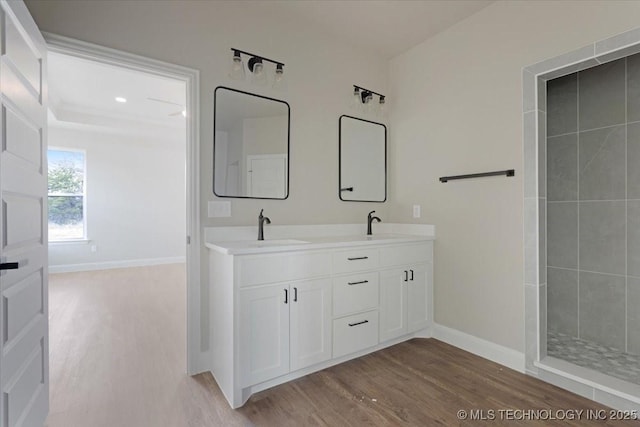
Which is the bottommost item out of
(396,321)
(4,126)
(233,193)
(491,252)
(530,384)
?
(530,384)

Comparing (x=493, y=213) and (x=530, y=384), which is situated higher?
(x=493, y=213)

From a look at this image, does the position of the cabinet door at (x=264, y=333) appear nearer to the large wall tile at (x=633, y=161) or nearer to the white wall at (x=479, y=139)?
the white wall at (x=479, y=139)

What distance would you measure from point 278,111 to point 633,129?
107 inches

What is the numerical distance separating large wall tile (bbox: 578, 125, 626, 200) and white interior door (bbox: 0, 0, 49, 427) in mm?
3707

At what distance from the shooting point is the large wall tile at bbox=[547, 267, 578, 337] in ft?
8.82

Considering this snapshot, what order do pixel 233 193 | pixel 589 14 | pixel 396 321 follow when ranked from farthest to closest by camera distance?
1. pixel 396 321
2. pixel 233 193
3. pixel 589 14

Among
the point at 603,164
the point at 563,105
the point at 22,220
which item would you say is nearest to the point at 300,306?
the point at 22,220

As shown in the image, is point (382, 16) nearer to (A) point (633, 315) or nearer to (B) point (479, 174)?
(B) point (479, 174)

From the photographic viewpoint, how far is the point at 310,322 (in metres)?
2.06

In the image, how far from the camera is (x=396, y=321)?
252 centimetres

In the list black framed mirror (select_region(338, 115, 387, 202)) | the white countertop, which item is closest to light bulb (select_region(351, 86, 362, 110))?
black framed mirror (select_region(338, 115, 387, 202))

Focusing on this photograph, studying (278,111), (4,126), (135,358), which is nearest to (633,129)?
(278,111)

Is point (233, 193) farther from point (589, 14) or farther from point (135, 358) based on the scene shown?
point (589, 14)

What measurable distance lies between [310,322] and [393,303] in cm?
78
